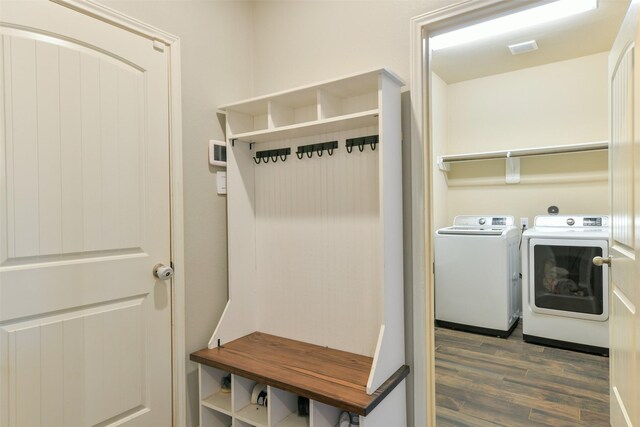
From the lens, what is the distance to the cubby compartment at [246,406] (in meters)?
1.64

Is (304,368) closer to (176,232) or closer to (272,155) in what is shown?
(176,232)

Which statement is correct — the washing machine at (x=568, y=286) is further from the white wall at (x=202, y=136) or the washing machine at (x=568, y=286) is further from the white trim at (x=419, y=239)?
the white wall at (x=202, y=136)

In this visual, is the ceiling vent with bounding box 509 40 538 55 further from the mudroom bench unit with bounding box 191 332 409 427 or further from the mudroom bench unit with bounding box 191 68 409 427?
the mudroom bench unit with bounding box 191 332 409 427

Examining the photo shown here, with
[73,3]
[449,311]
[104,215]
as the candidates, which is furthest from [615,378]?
[73,3]

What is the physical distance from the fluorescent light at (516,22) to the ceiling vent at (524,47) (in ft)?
1.11

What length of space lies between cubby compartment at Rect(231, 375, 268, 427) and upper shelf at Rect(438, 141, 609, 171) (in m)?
3.19

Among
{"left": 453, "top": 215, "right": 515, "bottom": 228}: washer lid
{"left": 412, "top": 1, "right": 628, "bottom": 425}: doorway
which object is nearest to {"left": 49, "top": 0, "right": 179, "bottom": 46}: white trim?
{"left": 412, "top": 1, "right": 628, "bottom": 425}: doorway

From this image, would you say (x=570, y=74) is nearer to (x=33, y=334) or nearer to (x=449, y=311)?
(x=449, y=311)

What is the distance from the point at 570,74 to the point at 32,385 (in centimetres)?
471

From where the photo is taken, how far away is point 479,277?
140 inches

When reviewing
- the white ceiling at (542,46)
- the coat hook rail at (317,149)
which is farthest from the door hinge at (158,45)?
the white ceiling at (542,46)

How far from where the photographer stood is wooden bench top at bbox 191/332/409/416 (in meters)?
1.37

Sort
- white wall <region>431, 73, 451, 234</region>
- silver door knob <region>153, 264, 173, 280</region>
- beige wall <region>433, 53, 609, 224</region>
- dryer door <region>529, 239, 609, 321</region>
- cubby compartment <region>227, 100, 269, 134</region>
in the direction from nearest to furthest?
silver door knob <region>153, 264, 173, 280</region> → cubby compartment <region>227, 100, 269, 134</region> → dryer door <region>529, 239, 609, 321</region> → beige wall <region>433, 53, 609, 224</region> → white wall <region>431, 73, 451, 234</region>

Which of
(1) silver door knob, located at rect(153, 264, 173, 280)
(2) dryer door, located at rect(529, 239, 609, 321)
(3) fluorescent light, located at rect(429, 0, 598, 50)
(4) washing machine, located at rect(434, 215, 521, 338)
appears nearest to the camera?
(1) silver door knob, located at rect(153, 264, 173, 280)
